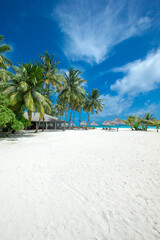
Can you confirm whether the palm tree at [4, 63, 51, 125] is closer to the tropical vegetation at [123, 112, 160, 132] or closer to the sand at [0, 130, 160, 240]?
the sand at [0, 130, 160, 240]

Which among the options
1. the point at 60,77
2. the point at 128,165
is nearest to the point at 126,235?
the point at 128,165

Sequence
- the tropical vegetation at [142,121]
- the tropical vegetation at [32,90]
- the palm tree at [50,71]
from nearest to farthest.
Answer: the tropical vegetation at [32,90]
the palm tree at [50,71]
the tropical vegetation at [142,121]

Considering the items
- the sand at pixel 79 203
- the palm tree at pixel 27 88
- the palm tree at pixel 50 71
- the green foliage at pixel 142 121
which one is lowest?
the sand at pixel 79 203

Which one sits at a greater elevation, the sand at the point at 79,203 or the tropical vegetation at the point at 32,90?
the tropical vegetation at the point at 32,90

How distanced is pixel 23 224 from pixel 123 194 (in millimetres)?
2085

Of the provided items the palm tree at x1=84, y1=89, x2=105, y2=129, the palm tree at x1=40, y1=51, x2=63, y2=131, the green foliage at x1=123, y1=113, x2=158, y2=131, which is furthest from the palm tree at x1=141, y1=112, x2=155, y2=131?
the palm tree at x1=40, y1=51, x2=63, y2=131

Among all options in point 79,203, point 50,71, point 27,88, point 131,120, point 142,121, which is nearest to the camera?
point 79,203

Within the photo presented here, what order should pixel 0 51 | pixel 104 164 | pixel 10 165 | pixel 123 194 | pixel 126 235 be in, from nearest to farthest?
pixel 126 235 < pixel 123 194 < pixel 10 165 < pixel 104 164 < pixel 0 51

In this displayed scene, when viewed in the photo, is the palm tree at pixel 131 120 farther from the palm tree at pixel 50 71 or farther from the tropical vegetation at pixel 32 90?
the palm tree at pixel 50 71

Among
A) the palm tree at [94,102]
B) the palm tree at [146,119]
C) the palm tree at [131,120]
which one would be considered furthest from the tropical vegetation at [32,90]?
the palm tree at [146,119]

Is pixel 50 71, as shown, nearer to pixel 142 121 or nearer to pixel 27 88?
pixel 27 88

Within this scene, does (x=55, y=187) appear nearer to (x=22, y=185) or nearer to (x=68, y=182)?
(x=68, y=182)

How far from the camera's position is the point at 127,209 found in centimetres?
197

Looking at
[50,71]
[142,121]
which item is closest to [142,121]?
[142,121]
